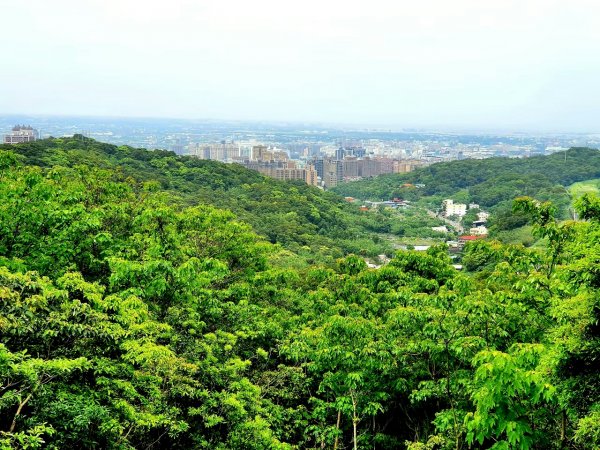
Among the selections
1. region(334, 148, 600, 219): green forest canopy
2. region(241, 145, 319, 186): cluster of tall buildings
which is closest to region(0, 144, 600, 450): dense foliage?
region(334, 148, 600, 219): green forest canopy

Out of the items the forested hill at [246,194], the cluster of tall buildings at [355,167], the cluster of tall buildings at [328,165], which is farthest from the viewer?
the cluster of tall buildings at [355,167]

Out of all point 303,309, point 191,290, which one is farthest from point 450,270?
point 191,290

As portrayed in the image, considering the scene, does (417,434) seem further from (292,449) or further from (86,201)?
(86,201)

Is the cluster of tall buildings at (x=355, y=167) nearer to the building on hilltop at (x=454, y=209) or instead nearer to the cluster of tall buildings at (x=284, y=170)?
the cluster of tall buildings at (x=284, y=170)

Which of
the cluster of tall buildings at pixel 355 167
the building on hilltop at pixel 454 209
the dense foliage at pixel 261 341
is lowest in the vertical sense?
the building on hilltop at pixel 454 209

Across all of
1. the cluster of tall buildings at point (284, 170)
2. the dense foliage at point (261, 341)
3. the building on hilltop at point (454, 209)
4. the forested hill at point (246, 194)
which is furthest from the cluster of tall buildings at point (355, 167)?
the dense foliage at point (261, 341)

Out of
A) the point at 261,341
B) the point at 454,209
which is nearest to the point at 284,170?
the point at 454,209
